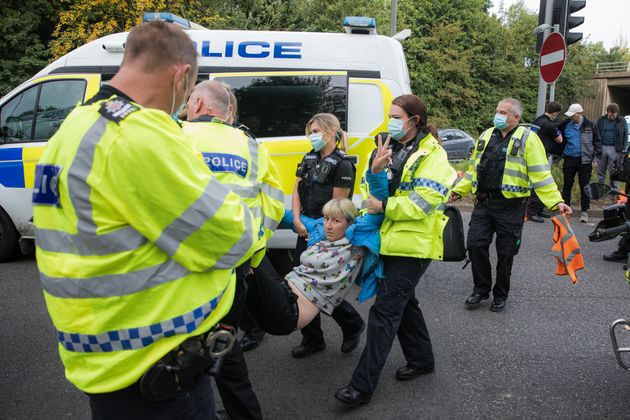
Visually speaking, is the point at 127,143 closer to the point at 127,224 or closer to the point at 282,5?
the point at 127,224

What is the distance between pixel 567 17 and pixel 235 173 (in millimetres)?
7571

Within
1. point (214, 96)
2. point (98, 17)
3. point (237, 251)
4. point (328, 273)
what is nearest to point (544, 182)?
point (328, 273)

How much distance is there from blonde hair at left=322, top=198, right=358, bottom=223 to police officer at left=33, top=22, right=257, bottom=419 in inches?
68.3

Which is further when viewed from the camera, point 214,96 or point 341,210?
point 341,210

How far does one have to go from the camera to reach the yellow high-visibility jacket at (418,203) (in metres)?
2.94

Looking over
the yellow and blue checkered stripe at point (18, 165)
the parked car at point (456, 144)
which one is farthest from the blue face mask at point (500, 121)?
the parked car at point (456, 144)

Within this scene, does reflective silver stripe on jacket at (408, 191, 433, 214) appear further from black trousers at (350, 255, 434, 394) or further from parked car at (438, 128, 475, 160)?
parked car at (438, 128, 475, 160)

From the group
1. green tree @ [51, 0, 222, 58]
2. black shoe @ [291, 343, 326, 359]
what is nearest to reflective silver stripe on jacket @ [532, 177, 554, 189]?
black shoe @ [291, 343, 326, 359]

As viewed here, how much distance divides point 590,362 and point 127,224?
359 centimetres

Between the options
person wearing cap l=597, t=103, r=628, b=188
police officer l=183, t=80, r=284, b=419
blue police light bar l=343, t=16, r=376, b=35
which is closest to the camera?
police officer l=183, t=80, r=284, b=419

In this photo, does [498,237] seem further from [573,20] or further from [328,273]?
[573,20]

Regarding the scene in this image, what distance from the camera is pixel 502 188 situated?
4.46m

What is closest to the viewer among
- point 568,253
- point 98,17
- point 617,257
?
point 568,253

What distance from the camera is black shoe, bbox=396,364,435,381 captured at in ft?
11.2
